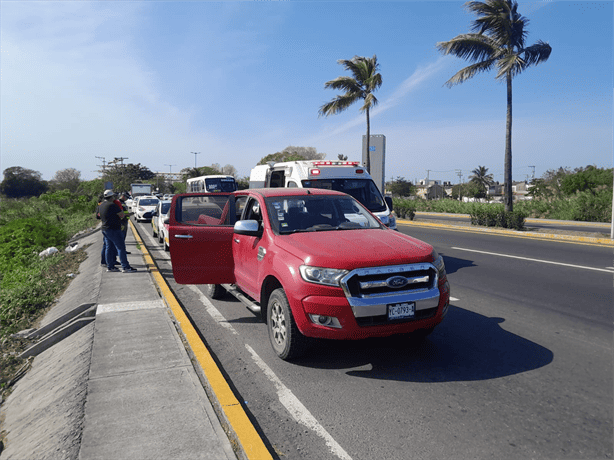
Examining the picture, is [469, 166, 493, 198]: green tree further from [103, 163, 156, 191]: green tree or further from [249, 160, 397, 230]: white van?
[249, 160, 397, 230]: white van

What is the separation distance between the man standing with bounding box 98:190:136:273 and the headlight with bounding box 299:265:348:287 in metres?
6.64

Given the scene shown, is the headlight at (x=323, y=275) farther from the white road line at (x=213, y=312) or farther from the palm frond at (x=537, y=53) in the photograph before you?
the palm frond at (x=537, y=53)

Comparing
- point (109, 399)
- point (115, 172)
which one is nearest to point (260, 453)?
point (109, 399)

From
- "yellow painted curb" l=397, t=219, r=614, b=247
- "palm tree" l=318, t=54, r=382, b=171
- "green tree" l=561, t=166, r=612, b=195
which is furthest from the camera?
"green tree" l=561, t=166, r=612, b=195

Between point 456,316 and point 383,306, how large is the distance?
2.61 m

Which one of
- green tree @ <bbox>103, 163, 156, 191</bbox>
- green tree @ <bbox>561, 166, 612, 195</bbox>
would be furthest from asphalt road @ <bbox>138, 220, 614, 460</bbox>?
green tree @ <bbox>103, 163, 156, 191</bbox>

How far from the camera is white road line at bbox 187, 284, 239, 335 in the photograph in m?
6.22

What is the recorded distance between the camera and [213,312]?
6.99 metres

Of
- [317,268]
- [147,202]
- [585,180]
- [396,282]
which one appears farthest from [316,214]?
[585,180]

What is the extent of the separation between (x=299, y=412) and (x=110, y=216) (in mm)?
7615

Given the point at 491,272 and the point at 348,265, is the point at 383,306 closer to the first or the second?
the point at 348,265

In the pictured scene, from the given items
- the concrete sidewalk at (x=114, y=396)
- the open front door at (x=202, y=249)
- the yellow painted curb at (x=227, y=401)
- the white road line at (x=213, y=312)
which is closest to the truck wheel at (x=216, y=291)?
the white road line at (x=213, y=312)

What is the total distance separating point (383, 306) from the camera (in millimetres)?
4254

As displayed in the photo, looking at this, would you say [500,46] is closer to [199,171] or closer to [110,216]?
[110,216]
